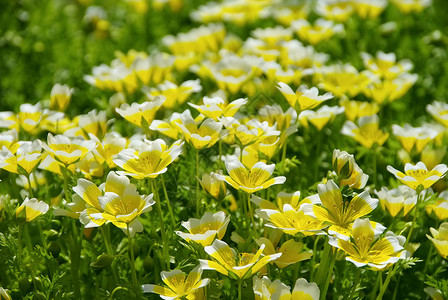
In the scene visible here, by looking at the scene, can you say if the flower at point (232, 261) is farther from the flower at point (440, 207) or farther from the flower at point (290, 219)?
the flower at point (440, 207)

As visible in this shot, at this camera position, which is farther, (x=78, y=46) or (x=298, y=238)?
(x=78, y=46)

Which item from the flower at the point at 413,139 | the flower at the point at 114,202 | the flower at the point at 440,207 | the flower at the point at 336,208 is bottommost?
the flower at the point at 440,207

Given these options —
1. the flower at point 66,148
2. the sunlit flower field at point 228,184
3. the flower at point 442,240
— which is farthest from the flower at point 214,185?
the flower at point 442,240

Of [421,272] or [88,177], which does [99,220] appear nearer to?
[88,177]

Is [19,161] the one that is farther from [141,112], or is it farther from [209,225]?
[209,225]

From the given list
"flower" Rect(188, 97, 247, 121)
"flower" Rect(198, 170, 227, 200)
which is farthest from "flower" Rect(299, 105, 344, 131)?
"flower" Rect(198, 170, 227, 200)

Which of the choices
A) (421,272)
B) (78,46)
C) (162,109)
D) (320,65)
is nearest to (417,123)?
(320,65)

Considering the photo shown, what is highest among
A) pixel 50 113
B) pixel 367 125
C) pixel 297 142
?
pixel 50 113
